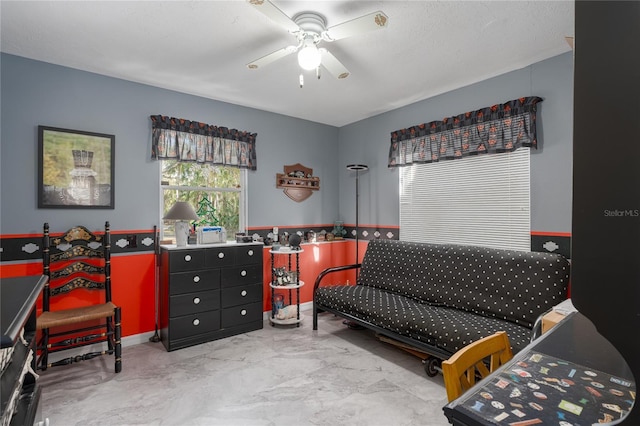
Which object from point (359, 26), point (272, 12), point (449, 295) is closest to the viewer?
point (272, 12)

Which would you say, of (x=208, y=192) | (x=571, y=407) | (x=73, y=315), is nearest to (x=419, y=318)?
(x=571, y=407)

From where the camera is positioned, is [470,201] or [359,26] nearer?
[359,26]

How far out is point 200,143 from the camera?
367 cm

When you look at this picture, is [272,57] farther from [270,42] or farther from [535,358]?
[535,358]

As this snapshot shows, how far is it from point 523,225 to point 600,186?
290cm

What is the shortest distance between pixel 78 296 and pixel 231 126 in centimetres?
242

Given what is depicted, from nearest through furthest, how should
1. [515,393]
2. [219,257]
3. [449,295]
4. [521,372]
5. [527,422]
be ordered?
1. [527,422]
2. [515,393]
3. [521,372]
4. [449,295]
5. [219,257]

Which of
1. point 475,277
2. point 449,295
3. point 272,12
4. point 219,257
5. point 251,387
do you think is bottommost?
point 251,387

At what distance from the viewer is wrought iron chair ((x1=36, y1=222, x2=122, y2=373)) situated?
2.69 metres

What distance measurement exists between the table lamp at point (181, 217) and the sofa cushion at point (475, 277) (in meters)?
2.13

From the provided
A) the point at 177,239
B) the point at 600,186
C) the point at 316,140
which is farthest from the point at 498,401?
the point at 316,140

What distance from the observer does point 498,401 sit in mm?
886

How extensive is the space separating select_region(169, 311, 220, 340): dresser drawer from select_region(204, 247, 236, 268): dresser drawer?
0.52m

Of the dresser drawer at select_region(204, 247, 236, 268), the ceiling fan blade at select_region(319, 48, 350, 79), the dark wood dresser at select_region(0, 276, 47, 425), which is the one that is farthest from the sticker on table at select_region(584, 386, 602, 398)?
the dresser drawer at select_region(204, 247, 236, 268)
